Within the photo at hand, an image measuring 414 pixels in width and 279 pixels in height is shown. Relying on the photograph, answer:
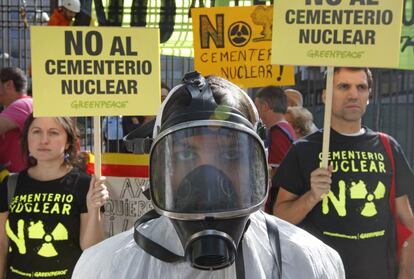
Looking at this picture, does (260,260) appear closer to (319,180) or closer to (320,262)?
(320,262)

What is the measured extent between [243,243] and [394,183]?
179 centimetres

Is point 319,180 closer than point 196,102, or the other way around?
A: point 196,102

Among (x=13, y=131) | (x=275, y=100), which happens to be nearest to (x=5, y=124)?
(x=13, y=131)

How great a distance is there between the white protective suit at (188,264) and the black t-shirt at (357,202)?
57.7 inches

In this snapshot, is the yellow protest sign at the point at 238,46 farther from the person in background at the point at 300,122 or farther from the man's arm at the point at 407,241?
the man's arm at the point at 407,241

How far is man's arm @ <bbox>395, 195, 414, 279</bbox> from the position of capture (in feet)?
9.35

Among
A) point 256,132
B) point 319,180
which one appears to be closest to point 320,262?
point 256,132

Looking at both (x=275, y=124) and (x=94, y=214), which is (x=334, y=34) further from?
(x=275, y=124)

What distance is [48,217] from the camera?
8.77 ft

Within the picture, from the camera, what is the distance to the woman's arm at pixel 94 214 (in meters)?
2.64

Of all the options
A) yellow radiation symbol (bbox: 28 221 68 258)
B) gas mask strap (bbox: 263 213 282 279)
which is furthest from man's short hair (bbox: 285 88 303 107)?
gas mask strap (bbox: 263 213 282 279)

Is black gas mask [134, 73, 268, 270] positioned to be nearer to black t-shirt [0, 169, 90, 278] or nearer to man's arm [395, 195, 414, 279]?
black t-shirt [0, 169, 90, 278]

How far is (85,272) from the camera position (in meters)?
1.24

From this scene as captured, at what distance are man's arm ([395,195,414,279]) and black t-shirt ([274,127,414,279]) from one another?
0.05m
